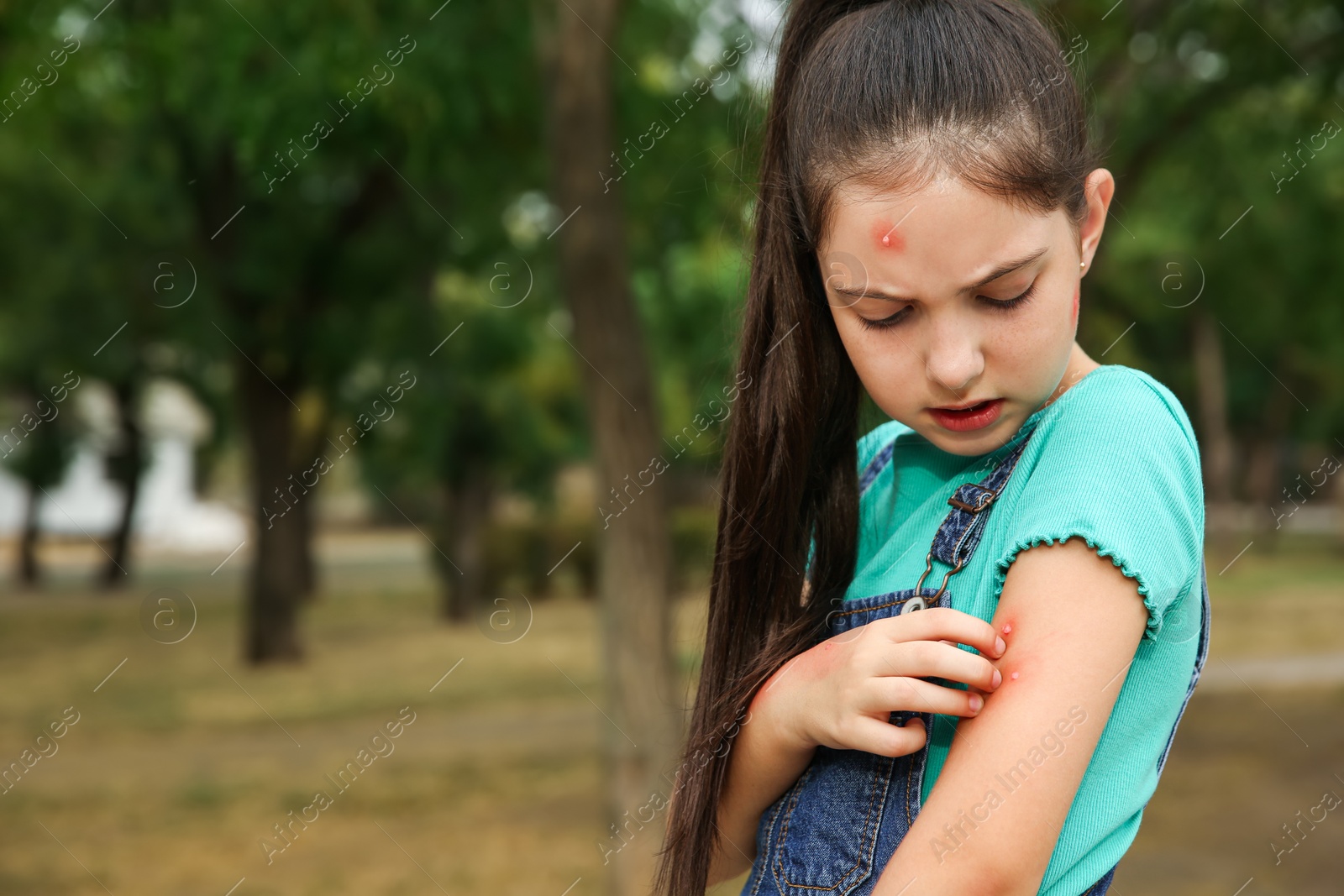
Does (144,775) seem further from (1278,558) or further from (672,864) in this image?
(1278,558)

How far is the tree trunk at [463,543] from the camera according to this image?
17.4 metres

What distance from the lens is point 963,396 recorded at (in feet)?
3.44

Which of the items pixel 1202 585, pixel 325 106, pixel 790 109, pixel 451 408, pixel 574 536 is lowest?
pixel 1202 585

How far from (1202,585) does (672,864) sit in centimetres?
57

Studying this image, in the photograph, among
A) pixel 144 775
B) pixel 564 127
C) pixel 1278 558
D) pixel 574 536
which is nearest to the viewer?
pixel 564 127

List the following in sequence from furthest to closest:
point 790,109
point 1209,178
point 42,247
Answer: point 42,247 → point 1209,178 → point 790,109

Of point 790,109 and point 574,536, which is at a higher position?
point 574,536

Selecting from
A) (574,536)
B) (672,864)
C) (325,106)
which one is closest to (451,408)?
(574,536)

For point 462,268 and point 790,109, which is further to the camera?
point 462,268
